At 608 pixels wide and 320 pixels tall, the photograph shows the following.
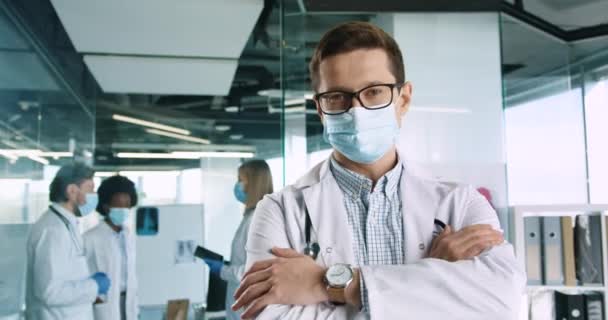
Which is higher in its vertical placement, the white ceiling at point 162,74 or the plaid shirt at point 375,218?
the white ceiling at point 162,74

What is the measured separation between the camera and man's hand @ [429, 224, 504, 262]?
1.22 metres

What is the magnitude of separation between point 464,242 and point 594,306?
2183 millimetres

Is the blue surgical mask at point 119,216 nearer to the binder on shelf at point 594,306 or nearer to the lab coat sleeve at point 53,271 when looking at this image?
the lab coat sleeve at point 53,271

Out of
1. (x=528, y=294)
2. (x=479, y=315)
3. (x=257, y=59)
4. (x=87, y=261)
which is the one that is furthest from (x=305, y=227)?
(x=257, y=59)

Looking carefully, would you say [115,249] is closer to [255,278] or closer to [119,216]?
[119,216]

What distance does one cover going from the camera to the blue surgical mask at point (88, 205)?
4230 mm

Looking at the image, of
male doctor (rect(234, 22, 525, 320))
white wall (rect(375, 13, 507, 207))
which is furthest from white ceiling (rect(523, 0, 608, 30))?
male doctor (rect(234, 22, 525, 320))

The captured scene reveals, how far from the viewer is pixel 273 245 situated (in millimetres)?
1308

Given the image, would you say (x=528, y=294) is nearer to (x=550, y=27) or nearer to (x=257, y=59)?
(x=550, y=27)

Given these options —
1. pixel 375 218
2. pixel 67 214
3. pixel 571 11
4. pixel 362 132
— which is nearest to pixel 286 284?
pixel 375 218

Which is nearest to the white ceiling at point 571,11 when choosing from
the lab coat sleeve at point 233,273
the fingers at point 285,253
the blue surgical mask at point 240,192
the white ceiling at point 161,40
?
the white ceiling at point 161,40

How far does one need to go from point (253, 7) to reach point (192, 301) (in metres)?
2.70

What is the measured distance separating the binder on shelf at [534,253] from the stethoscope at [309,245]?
211cm

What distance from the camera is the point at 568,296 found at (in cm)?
299
